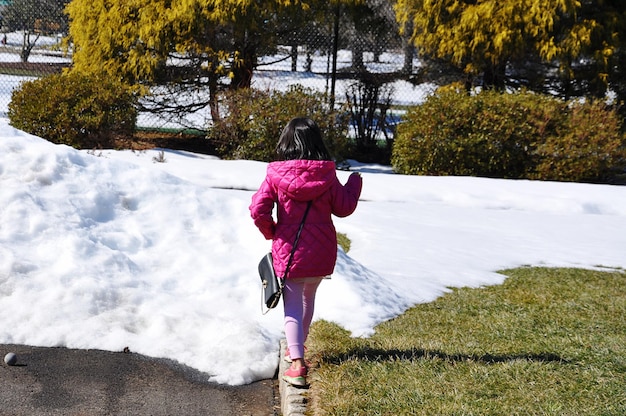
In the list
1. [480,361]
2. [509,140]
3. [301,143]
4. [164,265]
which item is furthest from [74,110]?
[480,361]

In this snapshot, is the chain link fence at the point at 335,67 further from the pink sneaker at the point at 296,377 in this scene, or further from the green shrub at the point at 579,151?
the pink sneaker at the point at 296,377

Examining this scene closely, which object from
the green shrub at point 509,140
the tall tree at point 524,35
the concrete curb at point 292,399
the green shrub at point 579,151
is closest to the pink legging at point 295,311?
the concrete curb at point 292,399

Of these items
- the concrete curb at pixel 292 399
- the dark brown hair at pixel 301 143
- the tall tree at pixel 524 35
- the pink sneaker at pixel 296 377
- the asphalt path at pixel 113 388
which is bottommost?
the asphalt path at pixel 113 388

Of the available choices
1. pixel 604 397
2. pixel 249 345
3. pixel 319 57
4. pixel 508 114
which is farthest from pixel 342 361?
pixel 319 57

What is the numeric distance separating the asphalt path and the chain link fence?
870cm

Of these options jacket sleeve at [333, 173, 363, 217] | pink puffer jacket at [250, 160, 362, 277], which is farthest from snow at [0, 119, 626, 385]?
jacket sleeve at [333, 173, 363, 217]

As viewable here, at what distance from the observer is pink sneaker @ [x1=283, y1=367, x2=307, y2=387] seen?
12.6 ft

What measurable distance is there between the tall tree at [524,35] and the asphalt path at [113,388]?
10321 mm

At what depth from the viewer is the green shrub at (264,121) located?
11695 mm

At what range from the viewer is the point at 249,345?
4.51 meters

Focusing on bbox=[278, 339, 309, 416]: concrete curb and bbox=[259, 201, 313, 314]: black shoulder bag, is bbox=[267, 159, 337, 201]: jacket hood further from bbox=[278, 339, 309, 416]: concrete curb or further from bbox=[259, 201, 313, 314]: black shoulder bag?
bbox=[278, 339, 309, 416]: concrete curb

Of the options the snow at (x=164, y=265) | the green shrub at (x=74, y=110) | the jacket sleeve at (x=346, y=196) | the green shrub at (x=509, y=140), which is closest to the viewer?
the jacket sleeve at (x=346, y=196)

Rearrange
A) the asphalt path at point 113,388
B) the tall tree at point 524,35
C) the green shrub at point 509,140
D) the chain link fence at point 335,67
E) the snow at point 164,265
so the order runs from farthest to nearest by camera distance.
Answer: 1. the chain link fence at point 335,67
2. the tall tree at point 524,35
3. the green shrub at point 509,140
4. the snow at point 164,265
5. the asphalt path at point 113,388

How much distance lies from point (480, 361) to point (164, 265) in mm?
2295
